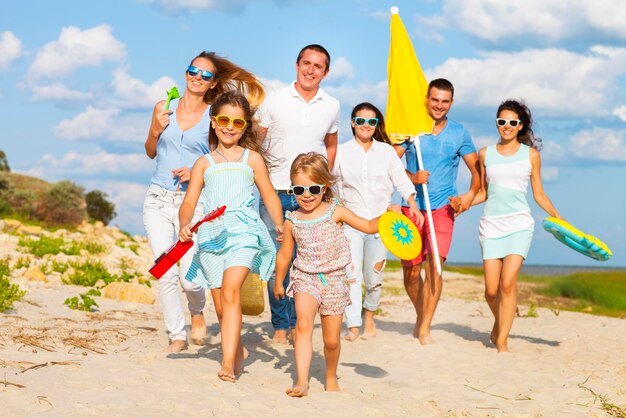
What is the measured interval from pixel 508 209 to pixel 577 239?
72 cm

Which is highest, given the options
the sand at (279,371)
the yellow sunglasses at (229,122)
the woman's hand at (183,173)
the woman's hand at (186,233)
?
the yellow sunglasses at (229,122)

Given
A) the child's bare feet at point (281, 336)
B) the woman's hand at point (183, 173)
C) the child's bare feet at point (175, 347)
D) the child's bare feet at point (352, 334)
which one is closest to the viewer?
the woman's hand at point (183, 173)

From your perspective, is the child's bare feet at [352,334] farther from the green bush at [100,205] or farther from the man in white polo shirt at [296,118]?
the green bush at [100,205]

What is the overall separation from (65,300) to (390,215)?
5006 mm

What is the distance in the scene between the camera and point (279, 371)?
6574 millimetres

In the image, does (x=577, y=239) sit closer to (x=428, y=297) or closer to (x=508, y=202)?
(x=508, y=202)

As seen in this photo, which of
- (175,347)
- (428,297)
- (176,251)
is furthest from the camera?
(428,297)

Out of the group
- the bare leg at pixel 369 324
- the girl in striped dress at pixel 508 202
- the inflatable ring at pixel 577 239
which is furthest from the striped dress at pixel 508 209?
the bare leg at pixel 369 324

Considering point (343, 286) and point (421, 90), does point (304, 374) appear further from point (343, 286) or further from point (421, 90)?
point (421, 90)

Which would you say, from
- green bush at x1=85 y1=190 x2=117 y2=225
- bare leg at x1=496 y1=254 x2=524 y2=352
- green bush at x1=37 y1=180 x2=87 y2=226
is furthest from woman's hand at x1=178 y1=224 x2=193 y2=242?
green bush at x1=85 y1=190 x2=117 y2=225

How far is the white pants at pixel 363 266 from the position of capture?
7.71 metres

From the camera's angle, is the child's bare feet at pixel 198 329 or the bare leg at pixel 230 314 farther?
the child's bare feet at pixel 198 329

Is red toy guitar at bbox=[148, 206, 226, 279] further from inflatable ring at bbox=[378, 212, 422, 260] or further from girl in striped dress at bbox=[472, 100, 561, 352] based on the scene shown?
girl in striped dress at bbox=[472, 100, 561, 352]

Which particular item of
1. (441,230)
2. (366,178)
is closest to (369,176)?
(366,178)
